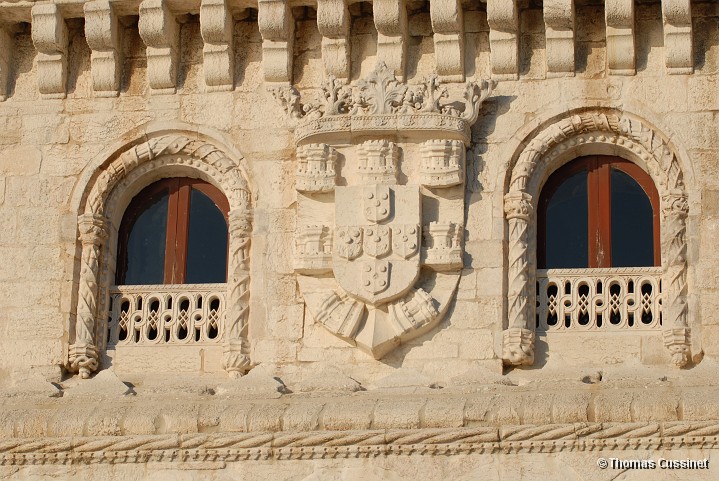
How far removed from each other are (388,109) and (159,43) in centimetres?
222

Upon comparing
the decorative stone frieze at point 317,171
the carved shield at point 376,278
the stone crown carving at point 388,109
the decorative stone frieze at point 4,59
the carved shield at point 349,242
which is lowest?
the carved shield at point 376,278

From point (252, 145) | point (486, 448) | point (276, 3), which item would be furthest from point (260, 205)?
point (486, 448)

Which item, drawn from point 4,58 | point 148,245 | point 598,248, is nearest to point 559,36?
point 598,248

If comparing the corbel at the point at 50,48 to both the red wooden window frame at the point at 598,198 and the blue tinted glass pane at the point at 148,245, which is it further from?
the red wooden window frame at the point at 598,198

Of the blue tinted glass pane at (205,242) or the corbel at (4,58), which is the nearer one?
the blue tinted glass pane at (205,242)

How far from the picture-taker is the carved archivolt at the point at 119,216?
19141mm

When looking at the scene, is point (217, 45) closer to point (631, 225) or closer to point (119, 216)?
point (119, 216)

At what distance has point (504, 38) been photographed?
19.5 m

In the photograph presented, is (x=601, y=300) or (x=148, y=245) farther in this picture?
(x=148, y=245)

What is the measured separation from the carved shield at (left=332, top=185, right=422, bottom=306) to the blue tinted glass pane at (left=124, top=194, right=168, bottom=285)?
1783 millimetres

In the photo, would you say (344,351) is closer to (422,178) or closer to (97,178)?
(422,178)

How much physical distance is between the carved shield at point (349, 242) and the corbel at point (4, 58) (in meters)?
3.51

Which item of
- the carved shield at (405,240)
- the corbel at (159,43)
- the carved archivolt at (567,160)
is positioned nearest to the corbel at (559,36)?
the carved archivolt at (567,160)

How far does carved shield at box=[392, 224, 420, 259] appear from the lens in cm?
1875
